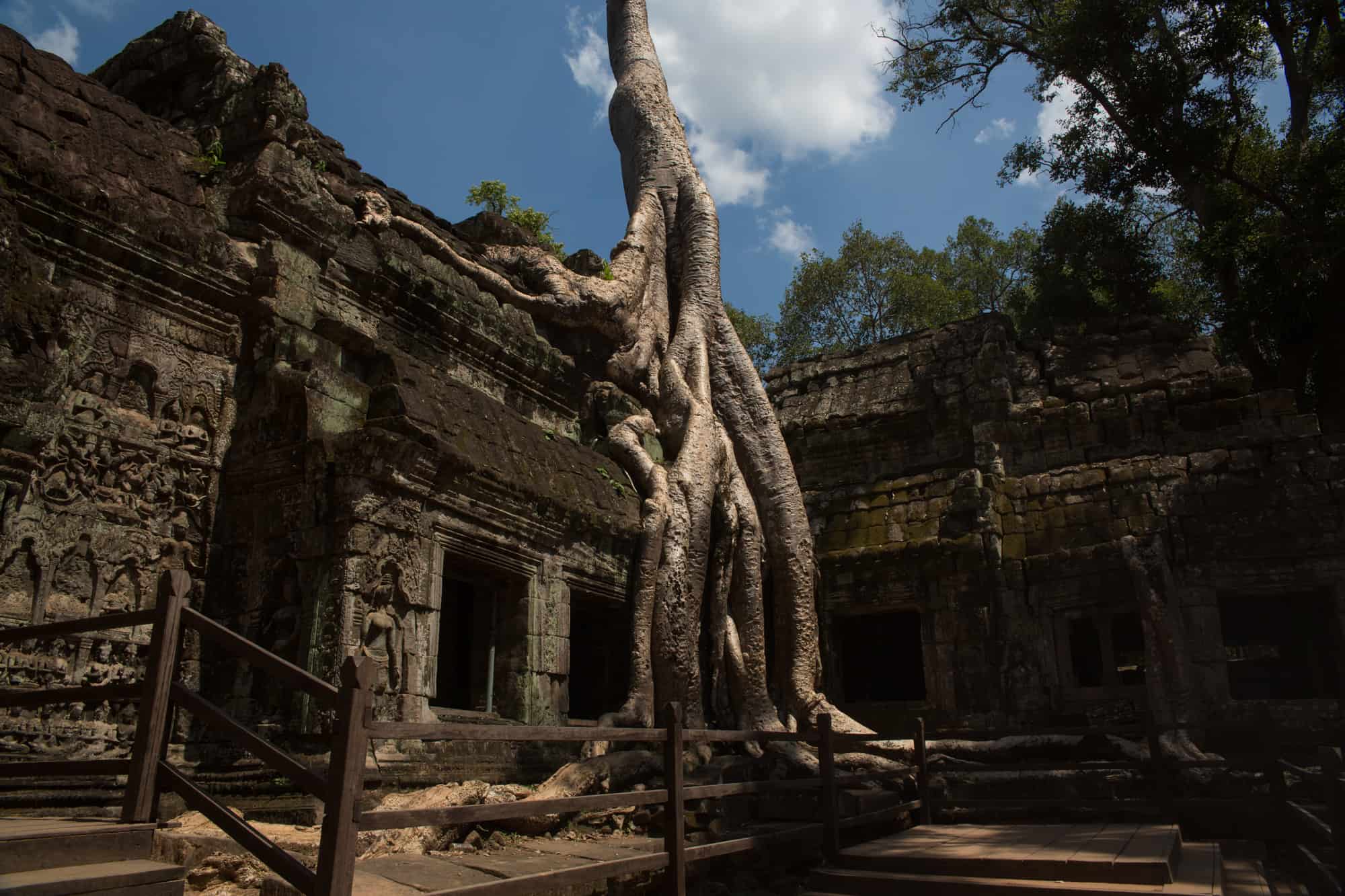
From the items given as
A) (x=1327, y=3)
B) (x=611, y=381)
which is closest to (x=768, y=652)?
(x=611, y=381)

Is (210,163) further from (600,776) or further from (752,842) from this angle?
(752,842)

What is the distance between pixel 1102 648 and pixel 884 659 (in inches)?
153

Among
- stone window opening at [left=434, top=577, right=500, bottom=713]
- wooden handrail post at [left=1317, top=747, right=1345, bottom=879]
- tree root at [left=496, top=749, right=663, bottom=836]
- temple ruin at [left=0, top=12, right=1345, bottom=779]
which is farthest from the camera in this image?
stone window opening at [left=434, top=577, right=500, bottom=713]

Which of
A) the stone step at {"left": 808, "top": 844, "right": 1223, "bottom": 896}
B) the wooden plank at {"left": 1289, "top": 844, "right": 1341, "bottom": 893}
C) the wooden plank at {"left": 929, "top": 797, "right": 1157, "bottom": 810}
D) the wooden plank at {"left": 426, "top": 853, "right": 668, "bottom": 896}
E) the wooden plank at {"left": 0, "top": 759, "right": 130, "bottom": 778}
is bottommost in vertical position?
the wooden plank at {"left": 1289, "top": 844, "right": 1341, "bottom": 893}

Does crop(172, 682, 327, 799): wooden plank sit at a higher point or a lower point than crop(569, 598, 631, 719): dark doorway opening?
lower

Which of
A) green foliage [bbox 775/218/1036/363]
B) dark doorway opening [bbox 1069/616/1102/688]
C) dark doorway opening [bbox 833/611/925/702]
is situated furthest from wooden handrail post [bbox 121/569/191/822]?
green foliage [bbox 775/218/1036/363]

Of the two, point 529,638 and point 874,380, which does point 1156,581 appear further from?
point 529,638

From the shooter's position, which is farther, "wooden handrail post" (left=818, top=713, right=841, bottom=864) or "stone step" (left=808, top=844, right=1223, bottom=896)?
"wooden handrail post" (left=818, top=713, right=841, bottom=864)

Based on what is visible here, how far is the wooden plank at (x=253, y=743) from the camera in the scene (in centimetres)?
259

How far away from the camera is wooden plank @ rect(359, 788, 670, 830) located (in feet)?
8.68

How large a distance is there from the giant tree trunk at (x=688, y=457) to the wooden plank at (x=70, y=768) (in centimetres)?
392

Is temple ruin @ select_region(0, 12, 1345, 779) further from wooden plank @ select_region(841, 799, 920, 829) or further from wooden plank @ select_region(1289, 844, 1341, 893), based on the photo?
wooden plank @ select_region(1289, 844, 1341, 893)

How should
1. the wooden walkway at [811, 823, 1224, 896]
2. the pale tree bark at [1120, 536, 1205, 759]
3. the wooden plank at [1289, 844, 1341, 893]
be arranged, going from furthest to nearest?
1. the pale tree bark at [1120, 536, 1205, 759]
2. the wooden plank at [1289, 844, 1341, 893]
3. the wooden walkway at [811, 823, 1224, 896]

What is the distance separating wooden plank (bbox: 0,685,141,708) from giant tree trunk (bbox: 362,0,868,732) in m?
3.95
